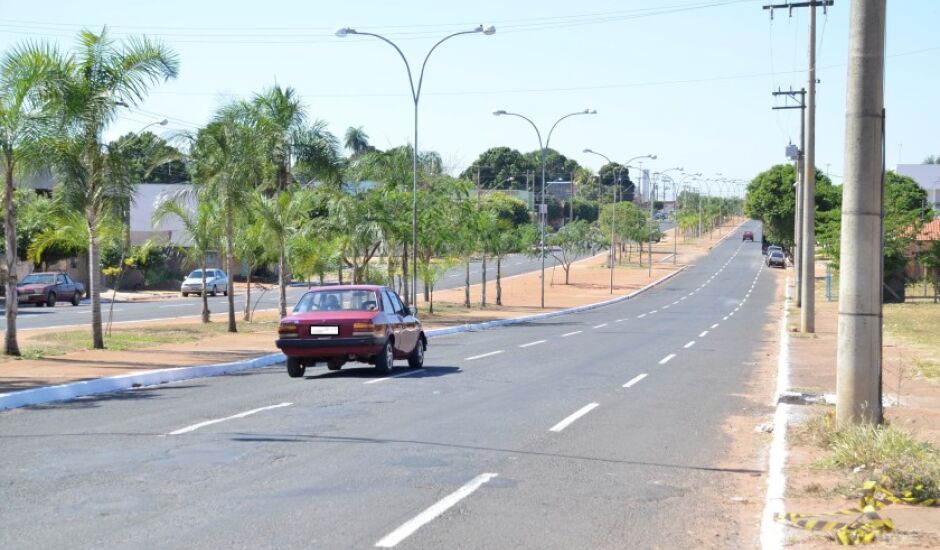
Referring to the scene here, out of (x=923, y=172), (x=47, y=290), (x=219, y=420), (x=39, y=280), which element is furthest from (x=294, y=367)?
(x=923, y=172)

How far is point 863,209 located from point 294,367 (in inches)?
439

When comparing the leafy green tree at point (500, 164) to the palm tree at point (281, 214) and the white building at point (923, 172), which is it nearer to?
the white building at point (923, 172)

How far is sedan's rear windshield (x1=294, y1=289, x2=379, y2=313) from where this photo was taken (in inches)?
767

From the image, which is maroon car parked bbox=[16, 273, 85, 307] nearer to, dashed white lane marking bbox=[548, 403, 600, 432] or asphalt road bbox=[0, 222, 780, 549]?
asphalt road bbox=[0, 222, 780, 549]

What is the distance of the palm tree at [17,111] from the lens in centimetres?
2086

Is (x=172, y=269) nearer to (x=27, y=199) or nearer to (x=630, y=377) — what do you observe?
(x=27, y=199)

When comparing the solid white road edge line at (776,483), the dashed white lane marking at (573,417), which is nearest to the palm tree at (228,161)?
the dashed white lane marking at (573,417)

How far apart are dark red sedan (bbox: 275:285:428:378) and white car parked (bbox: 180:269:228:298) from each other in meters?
41.6

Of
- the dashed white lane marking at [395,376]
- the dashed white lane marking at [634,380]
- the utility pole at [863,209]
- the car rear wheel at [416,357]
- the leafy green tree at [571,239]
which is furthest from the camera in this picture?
the leafy green tree at [571,239]

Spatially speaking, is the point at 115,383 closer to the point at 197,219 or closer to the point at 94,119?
the point at 94,119

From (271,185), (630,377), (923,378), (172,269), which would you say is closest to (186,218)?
(271,185)

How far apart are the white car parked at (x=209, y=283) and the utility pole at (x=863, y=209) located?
5196cm

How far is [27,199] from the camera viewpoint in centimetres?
4869

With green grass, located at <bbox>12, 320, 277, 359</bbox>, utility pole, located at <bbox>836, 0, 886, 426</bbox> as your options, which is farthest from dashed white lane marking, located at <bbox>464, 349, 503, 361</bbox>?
utility pole, located at <bbox>836, 0, 886, 426</bbox>
